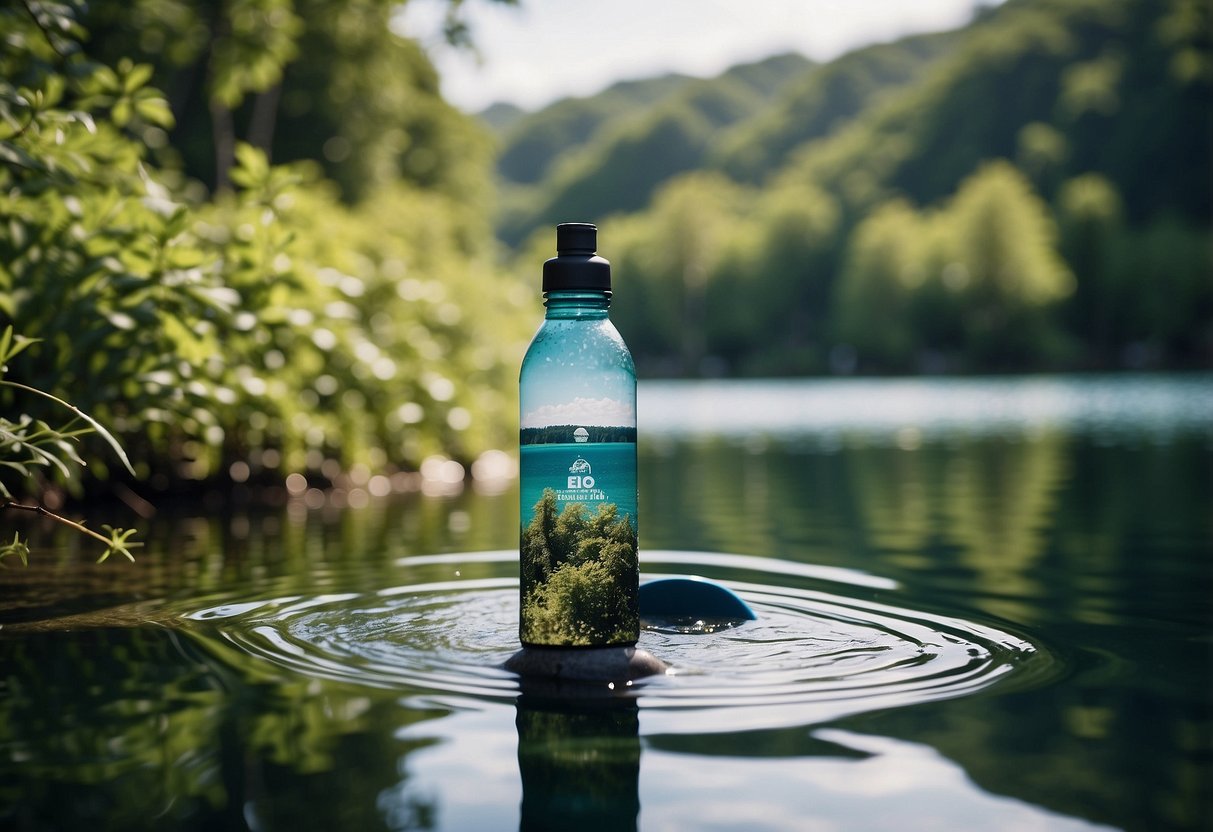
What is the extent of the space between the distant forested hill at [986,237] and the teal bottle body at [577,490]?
283 feet

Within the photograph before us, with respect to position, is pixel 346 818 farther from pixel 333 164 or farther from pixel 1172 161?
pixel 1172 161

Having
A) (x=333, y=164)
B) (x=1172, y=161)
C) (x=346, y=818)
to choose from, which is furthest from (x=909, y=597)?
(x=1172, y=161)

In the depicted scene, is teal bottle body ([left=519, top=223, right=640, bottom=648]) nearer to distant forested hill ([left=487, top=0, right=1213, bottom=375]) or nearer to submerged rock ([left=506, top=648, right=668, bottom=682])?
submerged rock ([left=506, top=648, right=668, bottom=682])

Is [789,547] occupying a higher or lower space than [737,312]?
lower

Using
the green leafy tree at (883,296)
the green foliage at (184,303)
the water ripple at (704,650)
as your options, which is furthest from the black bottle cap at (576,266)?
the green leafy tree at (883,296)

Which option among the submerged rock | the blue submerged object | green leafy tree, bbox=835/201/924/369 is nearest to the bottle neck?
the submerged rock

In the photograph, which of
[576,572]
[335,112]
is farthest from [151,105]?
[335,112]

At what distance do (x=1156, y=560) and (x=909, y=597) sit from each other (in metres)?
2.70

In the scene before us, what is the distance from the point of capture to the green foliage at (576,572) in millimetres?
4660

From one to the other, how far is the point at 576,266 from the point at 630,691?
1.58 metres

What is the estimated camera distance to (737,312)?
112m

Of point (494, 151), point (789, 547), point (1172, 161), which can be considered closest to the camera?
point (789, 547)

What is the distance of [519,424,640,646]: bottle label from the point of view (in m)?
4.66

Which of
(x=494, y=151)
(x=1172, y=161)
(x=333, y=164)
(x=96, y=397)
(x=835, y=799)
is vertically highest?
(x=1172, y=161)
